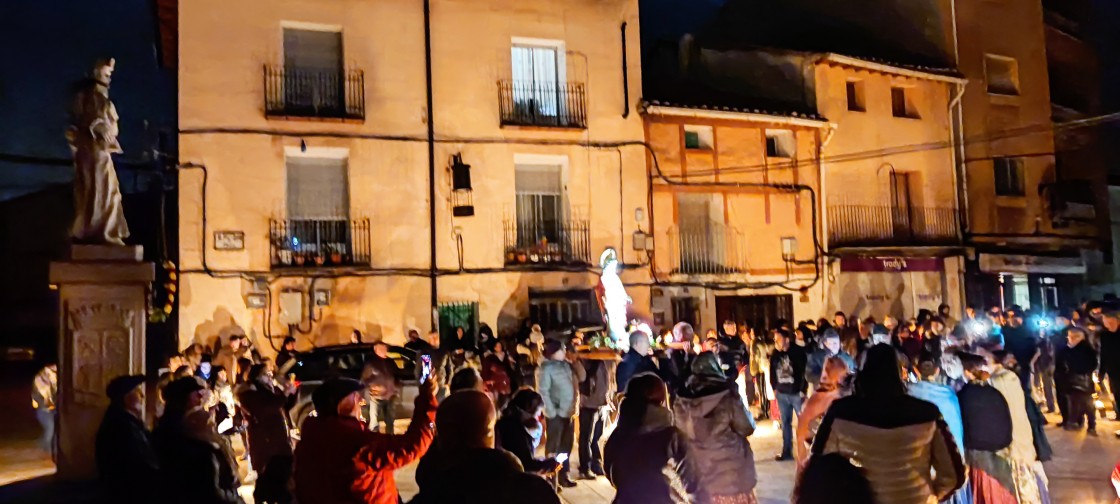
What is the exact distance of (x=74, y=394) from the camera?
916cm

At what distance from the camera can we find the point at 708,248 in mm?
19781

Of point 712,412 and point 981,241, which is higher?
point 981,241

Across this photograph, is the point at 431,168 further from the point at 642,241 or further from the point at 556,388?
the point at 556,388

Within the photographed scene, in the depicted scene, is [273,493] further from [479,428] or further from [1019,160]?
[1019,160]

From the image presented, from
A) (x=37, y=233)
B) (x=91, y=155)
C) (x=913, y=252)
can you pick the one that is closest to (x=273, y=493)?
(x=91, y=155)

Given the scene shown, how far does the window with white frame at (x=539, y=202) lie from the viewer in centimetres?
1869

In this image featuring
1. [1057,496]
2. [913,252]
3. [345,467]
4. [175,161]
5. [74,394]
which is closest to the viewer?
[345,467]

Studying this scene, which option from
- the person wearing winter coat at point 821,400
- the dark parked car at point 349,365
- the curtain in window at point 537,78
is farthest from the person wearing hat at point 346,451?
the curtain in window at point 537,78

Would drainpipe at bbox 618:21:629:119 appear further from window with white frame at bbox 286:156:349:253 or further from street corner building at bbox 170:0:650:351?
window with white frame at bbox 286:156:349:253

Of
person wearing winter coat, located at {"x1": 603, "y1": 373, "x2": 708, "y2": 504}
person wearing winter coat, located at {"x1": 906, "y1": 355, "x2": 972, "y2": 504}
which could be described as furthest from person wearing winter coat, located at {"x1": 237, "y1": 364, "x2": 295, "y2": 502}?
person wearing winter coat, located at {"x1": 906, "y1": 355, "x2": 972, "y2": 504}

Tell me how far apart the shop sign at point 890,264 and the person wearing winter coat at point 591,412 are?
13009 millimetres

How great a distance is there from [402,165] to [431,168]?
627mm

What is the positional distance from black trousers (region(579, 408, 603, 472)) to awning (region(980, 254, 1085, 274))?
54.4 ft

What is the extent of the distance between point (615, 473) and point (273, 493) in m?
2.32
